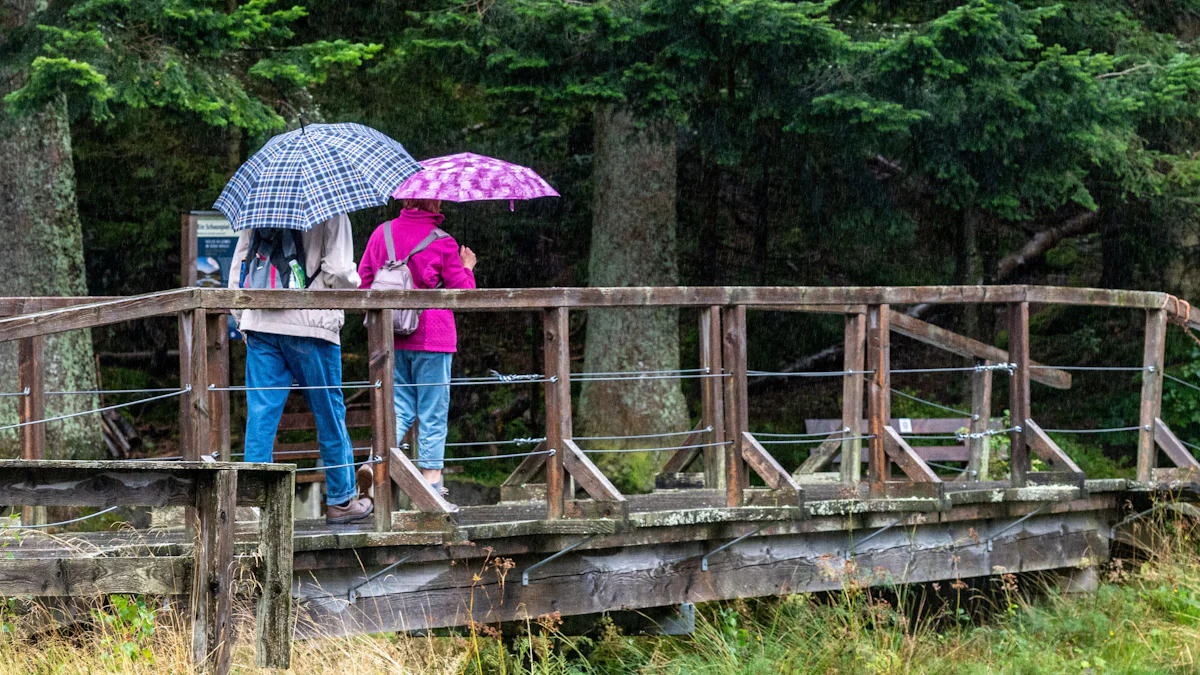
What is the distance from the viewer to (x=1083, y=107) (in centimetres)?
1058

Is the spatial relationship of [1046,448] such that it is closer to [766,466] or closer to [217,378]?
[766,466]

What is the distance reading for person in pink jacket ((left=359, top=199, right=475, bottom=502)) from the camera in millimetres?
6824

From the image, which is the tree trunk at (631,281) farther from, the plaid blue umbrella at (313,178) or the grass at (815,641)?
the plaid blue umbrella at (313,178)

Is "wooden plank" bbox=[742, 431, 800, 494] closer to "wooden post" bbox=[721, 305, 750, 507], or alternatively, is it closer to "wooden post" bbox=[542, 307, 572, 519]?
"wooden post" bbox=[721, 305, 750, 507]

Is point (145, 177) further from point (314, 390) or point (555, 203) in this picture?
point (314, 390)

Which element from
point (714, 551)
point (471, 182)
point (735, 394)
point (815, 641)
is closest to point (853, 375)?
point (735, 394)

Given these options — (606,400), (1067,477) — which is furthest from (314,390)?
(606,400)

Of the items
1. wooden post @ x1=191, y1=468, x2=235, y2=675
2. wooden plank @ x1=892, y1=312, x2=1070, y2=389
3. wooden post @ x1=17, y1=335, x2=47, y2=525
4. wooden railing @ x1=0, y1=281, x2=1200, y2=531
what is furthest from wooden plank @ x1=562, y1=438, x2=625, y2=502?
wooden plank @ x1=892, y1=312, x2=1070, y2=389

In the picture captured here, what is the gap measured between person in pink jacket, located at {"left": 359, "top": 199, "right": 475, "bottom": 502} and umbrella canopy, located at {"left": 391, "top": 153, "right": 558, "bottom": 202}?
6.8 inches

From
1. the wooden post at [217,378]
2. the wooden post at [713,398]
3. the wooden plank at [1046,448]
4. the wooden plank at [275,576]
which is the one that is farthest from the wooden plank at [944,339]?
the wooden plank at [275,576]

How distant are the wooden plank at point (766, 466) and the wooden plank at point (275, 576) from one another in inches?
125

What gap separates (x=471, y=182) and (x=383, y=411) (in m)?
1.66

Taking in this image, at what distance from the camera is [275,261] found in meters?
6.42

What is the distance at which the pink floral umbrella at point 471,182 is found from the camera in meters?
7.13
